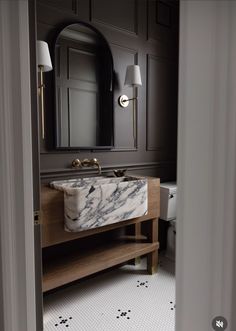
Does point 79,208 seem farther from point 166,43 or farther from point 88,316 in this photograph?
point 166,43

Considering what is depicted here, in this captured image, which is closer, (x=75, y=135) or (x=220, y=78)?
(x=220, y=78)

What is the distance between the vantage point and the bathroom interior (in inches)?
72.3

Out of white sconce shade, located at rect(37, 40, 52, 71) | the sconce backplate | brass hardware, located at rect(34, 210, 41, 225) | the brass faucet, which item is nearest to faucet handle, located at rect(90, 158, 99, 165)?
the brass faucet

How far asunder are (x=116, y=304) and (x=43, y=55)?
1.92 m

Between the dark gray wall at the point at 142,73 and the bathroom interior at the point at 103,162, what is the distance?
0.4 inches

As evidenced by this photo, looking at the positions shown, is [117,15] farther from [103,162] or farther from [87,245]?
[87,245]

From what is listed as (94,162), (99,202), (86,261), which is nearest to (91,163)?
(94,162)

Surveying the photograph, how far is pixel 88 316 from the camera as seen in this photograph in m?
1.85

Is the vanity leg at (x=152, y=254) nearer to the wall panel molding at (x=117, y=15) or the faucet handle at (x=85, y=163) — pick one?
the faucet handle at (x=85, y=163)

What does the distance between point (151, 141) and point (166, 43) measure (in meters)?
1.13

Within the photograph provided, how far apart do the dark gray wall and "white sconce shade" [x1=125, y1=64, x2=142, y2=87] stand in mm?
80

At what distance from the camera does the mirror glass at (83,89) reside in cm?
214

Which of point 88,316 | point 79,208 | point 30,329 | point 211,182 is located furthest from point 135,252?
point 211,182

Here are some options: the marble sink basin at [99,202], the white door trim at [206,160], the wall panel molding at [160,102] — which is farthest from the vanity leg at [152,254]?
the white door trim at [206,160]
